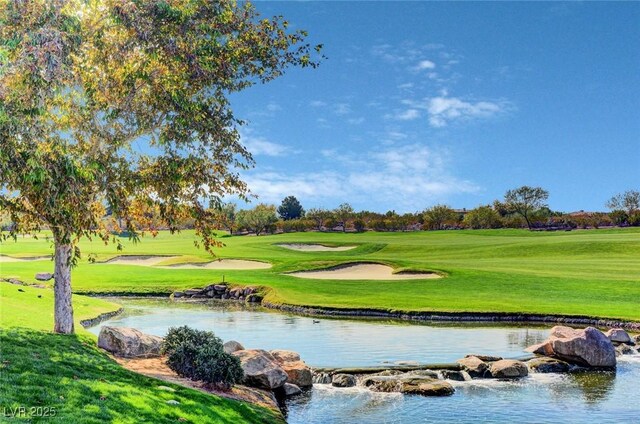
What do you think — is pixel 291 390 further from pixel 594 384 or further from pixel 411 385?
pixel 594 384

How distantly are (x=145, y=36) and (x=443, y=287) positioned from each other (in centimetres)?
4592

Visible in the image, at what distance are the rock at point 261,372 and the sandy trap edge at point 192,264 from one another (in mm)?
58199

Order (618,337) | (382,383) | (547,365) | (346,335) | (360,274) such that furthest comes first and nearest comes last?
1. (360,274)
2. (346,335)
3. (618,337)
4. (547,365)
5. (382,383)

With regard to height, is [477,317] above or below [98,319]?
below

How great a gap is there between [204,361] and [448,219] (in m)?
150

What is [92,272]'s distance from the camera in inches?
3159

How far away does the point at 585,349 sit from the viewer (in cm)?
3244

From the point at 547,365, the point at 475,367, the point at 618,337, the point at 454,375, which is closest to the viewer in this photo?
the point at 454,375

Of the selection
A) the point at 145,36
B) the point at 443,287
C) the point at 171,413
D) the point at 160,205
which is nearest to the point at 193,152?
the point at 160,205

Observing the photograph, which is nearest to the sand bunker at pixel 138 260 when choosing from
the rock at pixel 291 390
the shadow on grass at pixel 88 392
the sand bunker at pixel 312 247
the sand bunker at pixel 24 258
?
the sand bunker at pixel 24 258

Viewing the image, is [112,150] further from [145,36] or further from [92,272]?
[92,272]

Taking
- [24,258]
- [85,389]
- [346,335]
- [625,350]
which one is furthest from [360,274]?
[85,389]

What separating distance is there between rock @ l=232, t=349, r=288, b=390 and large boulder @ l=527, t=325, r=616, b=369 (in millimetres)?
15443

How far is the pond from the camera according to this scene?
24125 mm
